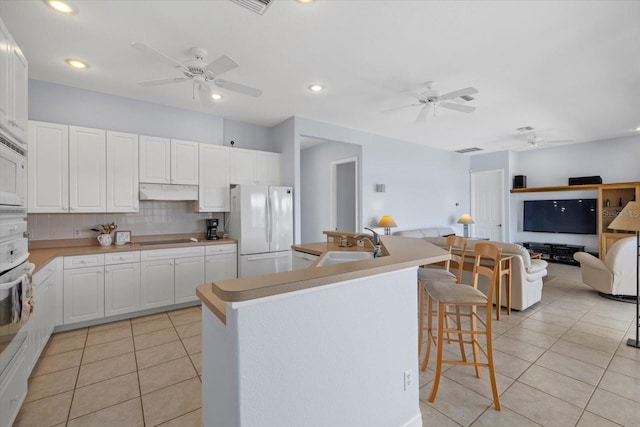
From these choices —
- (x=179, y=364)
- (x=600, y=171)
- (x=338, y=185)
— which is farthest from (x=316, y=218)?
(x=600, y=171)

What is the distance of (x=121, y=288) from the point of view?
345 cm

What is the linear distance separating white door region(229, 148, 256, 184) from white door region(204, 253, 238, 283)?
1.14 meters

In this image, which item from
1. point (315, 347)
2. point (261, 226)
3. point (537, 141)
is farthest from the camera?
point (537, 141)

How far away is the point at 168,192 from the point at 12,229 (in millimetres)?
2253

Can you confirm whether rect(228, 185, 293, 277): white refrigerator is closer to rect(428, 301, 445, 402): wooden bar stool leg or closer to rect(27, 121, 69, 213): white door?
rect(27, 121, 69, 213): white door

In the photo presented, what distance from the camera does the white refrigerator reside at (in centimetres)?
415

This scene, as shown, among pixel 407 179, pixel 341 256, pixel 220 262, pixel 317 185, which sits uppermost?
pixel 407 179

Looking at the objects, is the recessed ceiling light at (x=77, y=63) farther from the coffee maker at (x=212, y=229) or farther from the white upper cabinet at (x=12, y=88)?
the coffee maker at (x=212, y=229)

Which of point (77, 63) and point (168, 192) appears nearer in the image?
point (77, 63)

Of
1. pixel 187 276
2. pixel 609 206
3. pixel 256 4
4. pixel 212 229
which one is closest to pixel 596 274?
pixel 609 206

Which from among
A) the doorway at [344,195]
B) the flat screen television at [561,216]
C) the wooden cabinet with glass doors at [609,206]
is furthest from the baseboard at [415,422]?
the flat screen television at [561,216]

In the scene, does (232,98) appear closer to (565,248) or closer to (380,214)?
(380,214)

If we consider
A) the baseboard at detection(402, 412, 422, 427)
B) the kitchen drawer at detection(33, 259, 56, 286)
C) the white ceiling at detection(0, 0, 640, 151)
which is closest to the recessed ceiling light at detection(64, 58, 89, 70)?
the white ceiling at detection(0, 0, 640, 151)

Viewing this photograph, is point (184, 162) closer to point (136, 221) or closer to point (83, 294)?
point (136, 221)
